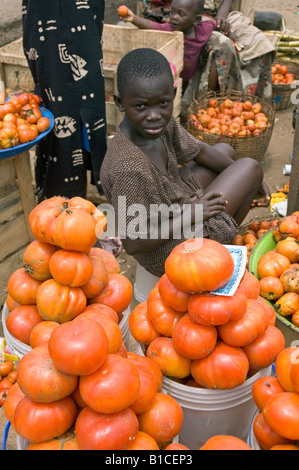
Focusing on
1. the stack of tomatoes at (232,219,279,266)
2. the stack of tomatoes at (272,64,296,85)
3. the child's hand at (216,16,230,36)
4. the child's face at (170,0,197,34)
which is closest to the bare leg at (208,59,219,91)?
the child's face at (170,0,197,34)

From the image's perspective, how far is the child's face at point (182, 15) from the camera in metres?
4.57

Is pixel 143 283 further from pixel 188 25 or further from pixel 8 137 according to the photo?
pixel 188 25

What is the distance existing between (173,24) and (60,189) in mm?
2466

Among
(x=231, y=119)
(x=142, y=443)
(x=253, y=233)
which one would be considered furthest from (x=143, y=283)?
(x=231, y=119)

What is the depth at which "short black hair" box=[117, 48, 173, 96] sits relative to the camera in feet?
7.29

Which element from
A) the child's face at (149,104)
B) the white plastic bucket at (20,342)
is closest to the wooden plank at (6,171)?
the child's face at (149,104)

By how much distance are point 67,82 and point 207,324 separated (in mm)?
2360

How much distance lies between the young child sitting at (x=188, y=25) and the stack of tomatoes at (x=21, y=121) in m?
2.06

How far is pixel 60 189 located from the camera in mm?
3518

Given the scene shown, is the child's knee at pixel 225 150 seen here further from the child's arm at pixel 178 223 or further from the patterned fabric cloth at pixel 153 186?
the child's arm at pixel 178 223

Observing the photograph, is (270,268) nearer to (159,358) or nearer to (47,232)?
(159,358)

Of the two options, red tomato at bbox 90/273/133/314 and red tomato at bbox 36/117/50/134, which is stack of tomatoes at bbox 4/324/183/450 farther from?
red tomato at bbox 36/117/50/134

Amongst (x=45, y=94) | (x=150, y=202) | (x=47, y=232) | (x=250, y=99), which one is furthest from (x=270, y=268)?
(x=250, y=99)

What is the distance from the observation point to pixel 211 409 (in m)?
1.59
